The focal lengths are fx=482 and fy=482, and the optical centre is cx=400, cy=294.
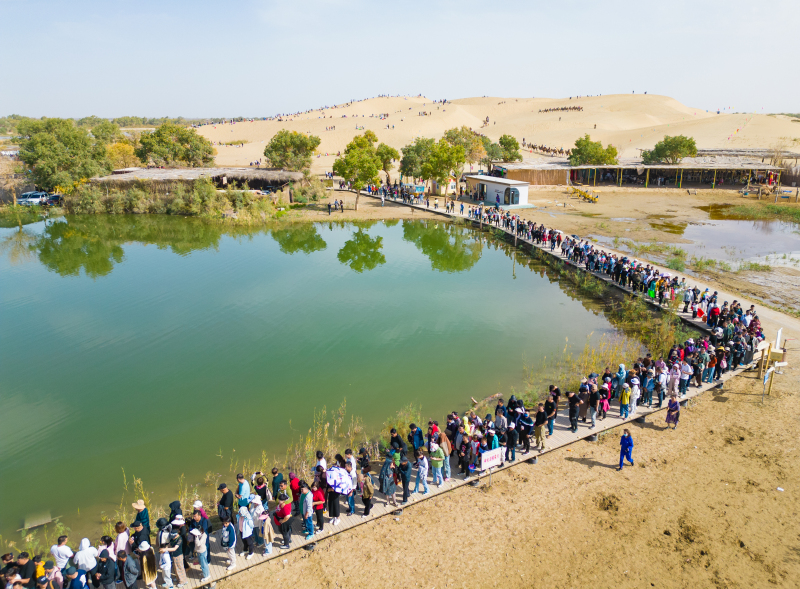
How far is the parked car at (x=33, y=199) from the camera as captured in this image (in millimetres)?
42062

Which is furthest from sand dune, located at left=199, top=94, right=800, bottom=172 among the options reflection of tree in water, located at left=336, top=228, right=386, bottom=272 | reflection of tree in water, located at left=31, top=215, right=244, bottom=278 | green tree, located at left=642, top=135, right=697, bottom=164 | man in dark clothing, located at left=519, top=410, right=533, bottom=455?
man in dark clothing, located at left=519, top=410, right=533, bottom=455

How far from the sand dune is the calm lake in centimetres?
3745

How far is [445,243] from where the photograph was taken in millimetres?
30219

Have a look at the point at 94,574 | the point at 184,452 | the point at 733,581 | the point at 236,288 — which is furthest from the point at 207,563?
the point at 236,288

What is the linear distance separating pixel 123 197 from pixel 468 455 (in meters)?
41.8

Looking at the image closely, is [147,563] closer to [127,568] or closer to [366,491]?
[127,568]

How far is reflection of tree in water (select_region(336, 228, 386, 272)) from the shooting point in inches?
1017

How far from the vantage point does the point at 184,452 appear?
11.1 m

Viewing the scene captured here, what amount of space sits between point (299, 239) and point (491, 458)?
24.6 meters

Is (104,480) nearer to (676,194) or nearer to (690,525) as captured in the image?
(690,525)

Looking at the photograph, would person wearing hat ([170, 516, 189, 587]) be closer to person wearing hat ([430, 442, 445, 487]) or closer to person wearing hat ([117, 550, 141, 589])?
person wearing hat ([117, 550, 141, 589])

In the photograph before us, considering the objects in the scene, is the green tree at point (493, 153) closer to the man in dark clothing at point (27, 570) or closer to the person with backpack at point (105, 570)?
the person with backpack at point (105, 570)

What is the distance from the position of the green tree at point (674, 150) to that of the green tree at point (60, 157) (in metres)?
56.5

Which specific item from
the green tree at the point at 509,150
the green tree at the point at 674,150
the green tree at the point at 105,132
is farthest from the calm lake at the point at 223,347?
the green tree at the point at 674,150
